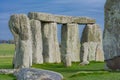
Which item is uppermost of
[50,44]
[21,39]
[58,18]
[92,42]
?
[58,18]

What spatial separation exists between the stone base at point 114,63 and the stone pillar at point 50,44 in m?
13.8


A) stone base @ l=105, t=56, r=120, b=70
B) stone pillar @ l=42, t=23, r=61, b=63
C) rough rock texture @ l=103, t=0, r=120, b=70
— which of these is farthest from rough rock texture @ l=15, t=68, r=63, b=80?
stone pillar @ l=42, t=23, r=61, b=63

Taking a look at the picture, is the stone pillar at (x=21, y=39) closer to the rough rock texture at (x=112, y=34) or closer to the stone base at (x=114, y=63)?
the rough rock texture at (x=112, y=34)

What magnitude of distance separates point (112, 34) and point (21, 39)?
6540 mm

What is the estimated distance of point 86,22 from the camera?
135ft

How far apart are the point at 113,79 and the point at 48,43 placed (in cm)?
1903

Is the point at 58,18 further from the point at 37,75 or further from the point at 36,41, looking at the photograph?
the point at 37,75

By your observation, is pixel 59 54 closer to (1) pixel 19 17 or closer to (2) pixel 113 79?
(1) pixel 19 17

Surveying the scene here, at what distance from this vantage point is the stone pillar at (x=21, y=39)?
93.8 feet

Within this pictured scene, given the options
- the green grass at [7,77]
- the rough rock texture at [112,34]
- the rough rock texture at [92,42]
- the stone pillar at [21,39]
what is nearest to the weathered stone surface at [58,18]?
the rough rock texture at [92,42]

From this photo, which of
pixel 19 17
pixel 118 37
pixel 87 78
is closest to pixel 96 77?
pixel 87 78

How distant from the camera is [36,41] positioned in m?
36.8

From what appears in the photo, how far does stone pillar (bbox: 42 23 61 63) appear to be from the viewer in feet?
125

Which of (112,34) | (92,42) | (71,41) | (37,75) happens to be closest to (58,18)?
(71,41)
